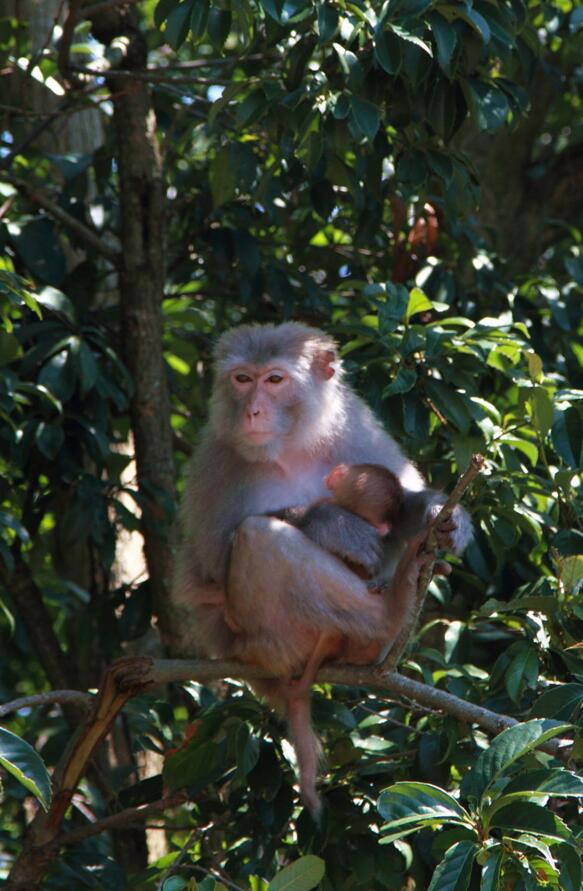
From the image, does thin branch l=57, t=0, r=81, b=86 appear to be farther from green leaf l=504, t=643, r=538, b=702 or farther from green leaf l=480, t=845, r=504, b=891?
green leaf l=480, t=845, r=504, b=891

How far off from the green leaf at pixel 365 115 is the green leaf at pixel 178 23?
2.02ft

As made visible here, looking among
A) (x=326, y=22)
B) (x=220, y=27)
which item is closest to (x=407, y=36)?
(x=326, y=22)

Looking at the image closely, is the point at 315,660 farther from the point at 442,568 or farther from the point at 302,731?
the point at 442,568

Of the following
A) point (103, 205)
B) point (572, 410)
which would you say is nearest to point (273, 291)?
point (103, 205)

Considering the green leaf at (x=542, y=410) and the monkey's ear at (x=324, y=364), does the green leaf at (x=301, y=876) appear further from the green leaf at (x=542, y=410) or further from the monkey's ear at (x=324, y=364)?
the monkey's ear at (x=324, y=364)

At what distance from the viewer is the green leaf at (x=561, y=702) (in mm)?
3246

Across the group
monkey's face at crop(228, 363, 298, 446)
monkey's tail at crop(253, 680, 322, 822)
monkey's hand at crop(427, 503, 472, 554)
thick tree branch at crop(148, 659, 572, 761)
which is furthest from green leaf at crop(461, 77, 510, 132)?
monkey's tail at crop(253, 680, 322, 822)

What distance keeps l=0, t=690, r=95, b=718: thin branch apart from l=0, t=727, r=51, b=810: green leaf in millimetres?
510

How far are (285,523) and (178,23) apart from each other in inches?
67.6

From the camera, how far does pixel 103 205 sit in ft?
19.7

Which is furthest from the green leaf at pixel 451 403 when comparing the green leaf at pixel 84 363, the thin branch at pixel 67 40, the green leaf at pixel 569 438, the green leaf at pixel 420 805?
the thin branch at pixel 67 40

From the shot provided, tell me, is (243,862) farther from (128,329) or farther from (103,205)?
(103,205)

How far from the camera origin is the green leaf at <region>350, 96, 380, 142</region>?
4027 mm

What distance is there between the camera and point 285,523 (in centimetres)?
408
